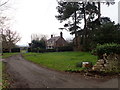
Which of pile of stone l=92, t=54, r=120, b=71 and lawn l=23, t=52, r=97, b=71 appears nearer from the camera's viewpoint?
pile of stone l=92, t=54, r=120, b=71

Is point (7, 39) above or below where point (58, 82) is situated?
above

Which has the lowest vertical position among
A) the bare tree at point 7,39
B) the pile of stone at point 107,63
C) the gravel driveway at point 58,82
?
the gravel driveway at point 58,82

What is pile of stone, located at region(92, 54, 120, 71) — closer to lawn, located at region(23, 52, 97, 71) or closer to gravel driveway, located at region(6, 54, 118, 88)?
gravel driveway, located at region(6, 54, 118, 88)

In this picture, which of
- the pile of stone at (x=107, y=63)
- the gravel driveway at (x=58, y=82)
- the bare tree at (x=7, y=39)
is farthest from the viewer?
the bare tree at (x=7, y=39)

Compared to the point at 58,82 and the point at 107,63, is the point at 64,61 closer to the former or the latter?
the point at 107,63

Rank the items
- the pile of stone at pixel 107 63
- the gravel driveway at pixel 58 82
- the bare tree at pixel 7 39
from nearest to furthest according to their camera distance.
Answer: the gravel driveway at pixel 58 82, the pile of stone at pixel 107 63, the bare tree at pixel 7 39

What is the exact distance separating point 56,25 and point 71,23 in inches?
206

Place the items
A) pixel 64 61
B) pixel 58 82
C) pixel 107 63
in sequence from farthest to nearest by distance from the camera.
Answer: pixel 64 61 < pixel 107 63 < pixel 58 82

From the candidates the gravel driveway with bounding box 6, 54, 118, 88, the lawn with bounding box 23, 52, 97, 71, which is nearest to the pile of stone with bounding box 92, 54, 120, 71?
the gravel driveway with bounding box 6, 54, 118, 88

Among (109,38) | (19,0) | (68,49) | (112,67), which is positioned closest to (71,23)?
(68,49)

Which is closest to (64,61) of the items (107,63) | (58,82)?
(107,63)

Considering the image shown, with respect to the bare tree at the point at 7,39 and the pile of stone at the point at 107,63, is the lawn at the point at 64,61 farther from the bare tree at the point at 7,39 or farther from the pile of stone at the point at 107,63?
the bare tree at the point at 7,39

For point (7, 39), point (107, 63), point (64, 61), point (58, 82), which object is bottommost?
point (58, 82)

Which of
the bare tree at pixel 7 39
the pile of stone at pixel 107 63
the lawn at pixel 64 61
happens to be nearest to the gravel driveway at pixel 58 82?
the pile of stone at pixel 107 63
